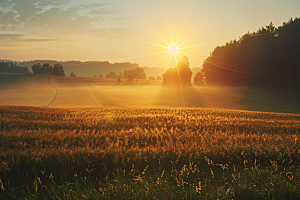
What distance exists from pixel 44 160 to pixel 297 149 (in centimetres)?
710

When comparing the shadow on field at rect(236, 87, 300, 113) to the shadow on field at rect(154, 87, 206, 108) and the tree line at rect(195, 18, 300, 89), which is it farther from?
the shadow on field at rect(154, 87, 206, 108)

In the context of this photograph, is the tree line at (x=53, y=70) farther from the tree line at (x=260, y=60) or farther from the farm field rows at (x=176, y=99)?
the tree line at (x=260, y=60)

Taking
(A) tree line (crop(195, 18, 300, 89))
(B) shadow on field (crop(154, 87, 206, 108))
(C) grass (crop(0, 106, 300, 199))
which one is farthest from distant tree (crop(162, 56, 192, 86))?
(C) grass (crop(0, 106, 300, 199))

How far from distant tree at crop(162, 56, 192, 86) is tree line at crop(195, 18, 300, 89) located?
442 inches

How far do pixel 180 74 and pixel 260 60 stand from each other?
33.0 m

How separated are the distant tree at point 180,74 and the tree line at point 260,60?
11216 millimetres

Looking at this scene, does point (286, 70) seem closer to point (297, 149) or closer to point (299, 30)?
point (299, 30)

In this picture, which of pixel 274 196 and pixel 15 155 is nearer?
pixel 274 196

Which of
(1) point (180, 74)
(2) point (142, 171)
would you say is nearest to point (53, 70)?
(1) point (180, 74)

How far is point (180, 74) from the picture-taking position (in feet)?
267

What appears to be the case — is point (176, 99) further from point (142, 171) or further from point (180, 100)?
point (142, 171)

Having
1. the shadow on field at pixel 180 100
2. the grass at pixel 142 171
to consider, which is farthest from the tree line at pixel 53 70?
the grass at pixel 142 171

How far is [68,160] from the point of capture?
4754 mm

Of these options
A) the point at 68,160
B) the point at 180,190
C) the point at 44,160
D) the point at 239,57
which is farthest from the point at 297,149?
the point at 239,57
